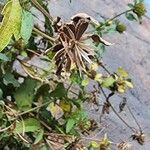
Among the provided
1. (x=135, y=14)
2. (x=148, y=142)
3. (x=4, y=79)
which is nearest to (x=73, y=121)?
(x=4, y=79)

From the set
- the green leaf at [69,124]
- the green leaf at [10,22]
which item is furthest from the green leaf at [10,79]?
the green leaf at [10,22]

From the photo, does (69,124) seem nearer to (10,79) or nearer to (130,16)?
(10,79)

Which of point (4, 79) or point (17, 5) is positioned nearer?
point (17, 5)

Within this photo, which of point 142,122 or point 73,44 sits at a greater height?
point 73,44

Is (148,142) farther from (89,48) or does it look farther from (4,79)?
(89,48)

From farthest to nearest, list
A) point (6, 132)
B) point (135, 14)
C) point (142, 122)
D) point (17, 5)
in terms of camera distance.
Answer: point (142, 122)
point (135, 14)
point (6, 132)
point (17, 5)

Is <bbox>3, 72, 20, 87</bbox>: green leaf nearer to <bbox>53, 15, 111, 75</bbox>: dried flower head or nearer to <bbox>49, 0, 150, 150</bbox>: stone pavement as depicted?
<bbox>53, 15, 111, 75</bbox>: dried flower head

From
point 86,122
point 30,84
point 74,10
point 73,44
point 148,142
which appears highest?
point 73,44

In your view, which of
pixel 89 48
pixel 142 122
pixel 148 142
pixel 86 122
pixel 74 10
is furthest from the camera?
pixel 74 10
